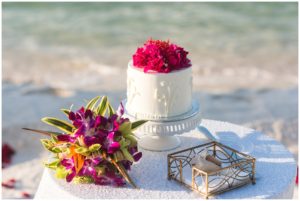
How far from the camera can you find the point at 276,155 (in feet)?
10.3

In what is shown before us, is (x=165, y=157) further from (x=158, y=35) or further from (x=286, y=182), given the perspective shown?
(x=158, y=35)

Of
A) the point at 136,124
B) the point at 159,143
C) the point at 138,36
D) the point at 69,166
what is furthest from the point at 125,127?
the point at 138,36

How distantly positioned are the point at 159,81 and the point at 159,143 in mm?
453

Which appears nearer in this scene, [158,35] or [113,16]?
[158,35]

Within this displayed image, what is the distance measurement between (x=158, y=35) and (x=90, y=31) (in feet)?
3.89

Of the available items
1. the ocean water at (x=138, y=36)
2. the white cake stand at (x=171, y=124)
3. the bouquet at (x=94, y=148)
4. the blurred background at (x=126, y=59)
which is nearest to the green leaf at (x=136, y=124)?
the bouquet at (x=94, y=148)

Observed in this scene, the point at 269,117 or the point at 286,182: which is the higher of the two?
the point at 286,182

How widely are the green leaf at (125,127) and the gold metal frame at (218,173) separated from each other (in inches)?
9.5

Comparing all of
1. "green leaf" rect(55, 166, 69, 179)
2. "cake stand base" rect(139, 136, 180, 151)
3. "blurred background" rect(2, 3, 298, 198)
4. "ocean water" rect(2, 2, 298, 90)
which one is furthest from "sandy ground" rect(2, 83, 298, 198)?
"green leaf" rect(55, 166, 69, 179)

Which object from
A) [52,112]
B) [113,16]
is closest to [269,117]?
[52,112]

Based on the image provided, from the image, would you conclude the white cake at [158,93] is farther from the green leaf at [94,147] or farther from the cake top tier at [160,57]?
the green leaf at [94,147]

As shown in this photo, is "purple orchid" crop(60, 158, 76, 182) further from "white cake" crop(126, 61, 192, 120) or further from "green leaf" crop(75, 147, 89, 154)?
"white cake" crop(126, 61, 192, 120)

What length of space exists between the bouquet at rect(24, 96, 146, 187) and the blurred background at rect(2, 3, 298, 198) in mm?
1549

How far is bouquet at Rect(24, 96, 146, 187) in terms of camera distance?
2.67 metres
